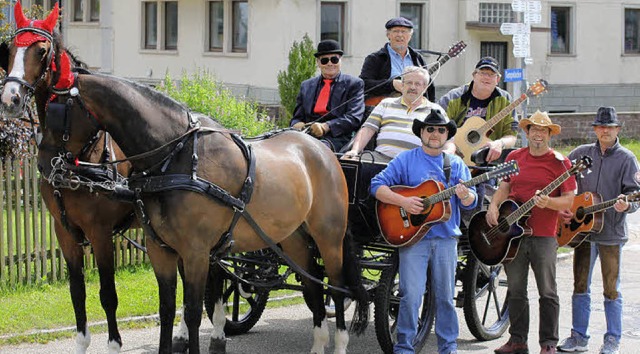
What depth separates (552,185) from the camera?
7.73 m

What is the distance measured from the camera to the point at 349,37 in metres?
29.0

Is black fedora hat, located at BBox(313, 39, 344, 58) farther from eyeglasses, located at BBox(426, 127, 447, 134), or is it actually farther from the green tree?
the green tree

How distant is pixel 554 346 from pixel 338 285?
1.72 metres

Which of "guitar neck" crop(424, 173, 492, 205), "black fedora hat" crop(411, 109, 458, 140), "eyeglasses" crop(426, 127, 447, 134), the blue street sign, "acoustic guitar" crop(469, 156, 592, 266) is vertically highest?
the blue street sign

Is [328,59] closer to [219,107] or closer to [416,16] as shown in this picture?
[219,107]

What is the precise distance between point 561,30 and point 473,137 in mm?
23636

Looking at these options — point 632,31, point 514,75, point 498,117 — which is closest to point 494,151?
point 498,117

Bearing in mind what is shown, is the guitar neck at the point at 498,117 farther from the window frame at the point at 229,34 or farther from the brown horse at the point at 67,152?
the window frame at the point at 229,34

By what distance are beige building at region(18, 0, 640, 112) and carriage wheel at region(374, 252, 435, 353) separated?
66.3 ft

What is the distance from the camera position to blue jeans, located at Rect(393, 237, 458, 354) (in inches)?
310

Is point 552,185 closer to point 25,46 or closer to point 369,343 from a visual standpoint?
point 369,343

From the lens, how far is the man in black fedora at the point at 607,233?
846 centimetres

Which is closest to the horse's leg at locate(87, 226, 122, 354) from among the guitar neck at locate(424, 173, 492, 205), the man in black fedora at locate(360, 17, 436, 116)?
the guitar neck at locate(424, 173, 492, 205)

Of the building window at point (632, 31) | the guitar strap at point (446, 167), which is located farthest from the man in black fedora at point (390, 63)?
the building window at point (632, 31)
